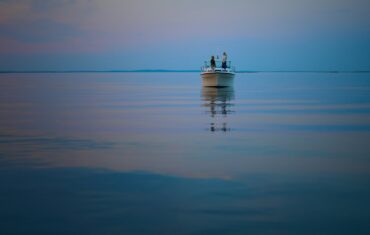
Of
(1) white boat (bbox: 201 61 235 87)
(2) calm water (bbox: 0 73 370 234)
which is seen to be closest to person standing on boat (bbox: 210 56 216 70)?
(1) white boat (bbox: 201 61 235 87)

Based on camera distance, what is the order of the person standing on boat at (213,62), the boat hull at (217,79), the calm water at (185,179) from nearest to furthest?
the calm water at (185,179), the person standing on boat at (213,62), the boat hull at (217,79)

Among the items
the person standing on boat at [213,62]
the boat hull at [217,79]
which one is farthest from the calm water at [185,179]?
the boat hull at [217,79]

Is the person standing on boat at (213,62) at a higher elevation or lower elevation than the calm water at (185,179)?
higher

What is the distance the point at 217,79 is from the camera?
2021 inches

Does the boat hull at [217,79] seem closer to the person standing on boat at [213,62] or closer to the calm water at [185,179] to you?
the person standing on boat at [213,62]

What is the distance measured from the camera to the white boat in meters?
50.9

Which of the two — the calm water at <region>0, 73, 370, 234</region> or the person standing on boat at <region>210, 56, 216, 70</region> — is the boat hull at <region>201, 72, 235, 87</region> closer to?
the person standing on boat at <region>210, 56, 216, 70</region>

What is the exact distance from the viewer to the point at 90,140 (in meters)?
16.8

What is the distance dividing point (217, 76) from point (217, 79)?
1.83 feet

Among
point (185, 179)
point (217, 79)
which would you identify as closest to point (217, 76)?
point (217, 79)

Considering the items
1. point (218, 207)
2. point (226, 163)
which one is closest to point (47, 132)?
point (226, 163)

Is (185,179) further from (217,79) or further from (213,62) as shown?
(217,79)

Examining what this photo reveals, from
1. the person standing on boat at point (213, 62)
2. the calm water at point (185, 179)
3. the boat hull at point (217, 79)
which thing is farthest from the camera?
the boat hull at point (217, 79)

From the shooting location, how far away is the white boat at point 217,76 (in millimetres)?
50931
